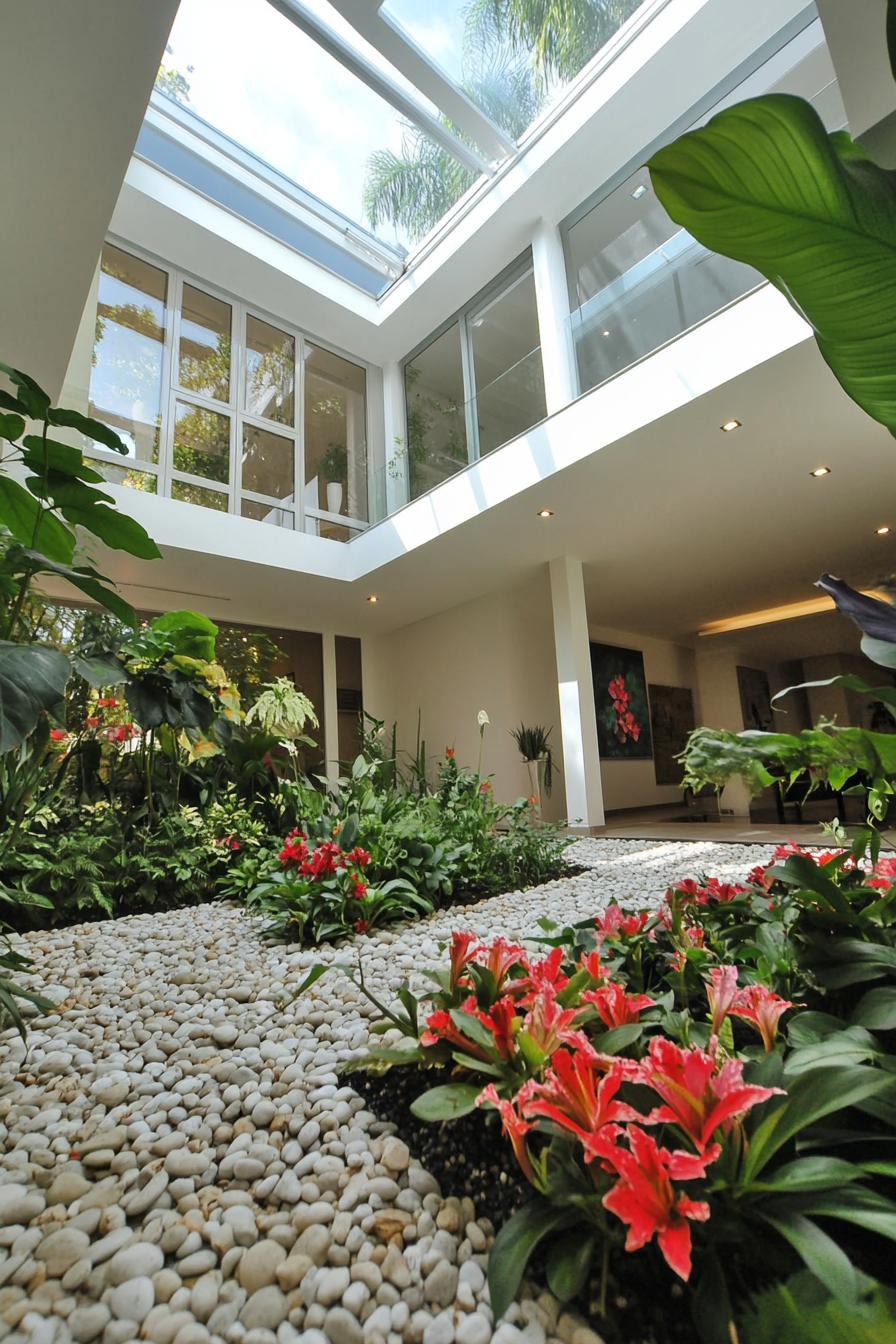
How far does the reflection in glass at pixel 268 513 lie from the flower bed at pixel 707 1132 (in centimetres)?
631

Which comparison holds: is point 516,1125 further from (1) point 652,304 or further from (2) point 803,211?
(1) point 652,304

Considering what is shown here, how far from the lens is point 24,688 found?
1.00 m

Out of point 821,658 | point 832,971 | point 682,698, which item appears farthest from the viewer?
point 821,658

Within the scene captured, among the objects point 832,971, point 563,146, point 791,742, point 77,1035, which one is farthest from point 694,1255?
point 563,146

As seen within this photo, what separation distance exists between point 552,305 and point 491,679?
3.99m

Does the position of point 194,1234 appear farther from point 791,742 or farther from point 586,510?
point 586,510

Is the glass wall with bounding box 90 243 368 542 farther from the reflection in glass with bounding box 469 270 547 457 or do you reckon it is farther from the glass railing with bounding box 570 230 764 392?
the glass railing with bounding box 570 230 764 392

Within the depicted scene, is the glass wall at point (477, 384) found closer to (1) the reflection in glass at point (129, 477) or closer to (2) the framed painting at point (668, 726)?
(1) the reflection in glass at point (129, 477)

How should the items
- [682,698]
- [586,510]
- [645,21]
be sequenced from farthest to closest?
[682,698] → [586,510] → [645,21]

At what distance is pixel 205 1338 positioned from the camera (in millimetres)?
674

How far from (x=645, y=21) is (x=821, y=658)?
9.62m

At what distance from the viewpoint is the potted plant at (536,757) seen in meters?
6.68

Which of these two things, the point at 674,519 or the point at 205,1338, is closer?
the point at 205,1338

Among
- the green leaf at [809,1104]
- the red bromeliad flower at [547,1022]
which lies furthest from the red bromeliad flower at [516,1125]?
the green leaf at [809,1104]
